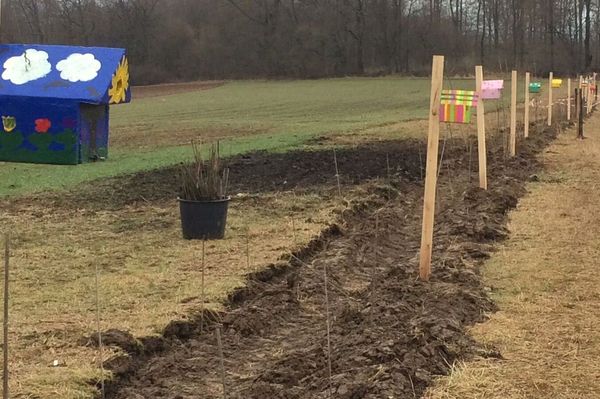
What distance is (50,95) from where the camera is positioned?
8242 mm

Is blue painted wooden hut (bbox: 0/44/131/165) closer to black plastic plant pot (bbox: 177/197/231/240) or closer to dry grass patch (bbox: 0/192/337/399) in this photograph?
dry grass patch (bbox: 0/192/337/399)

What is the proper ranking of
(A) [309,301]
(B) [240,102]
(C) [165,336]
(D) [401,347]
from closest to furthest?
(D) [401,347]
(C) [165,336]
(A) [309,301]
(B) [240,102]

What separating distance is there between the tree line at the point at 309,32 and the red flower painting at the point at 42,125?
65195 millimetres

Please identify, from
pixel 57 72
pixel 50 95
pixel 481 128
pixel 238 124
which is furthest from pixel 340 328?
pixel 238 124

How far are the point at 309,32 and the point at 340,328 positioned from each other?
7736 cm

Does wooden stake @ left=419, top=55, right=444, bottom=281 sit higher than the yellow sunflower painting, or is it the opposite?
the yellow sunflower painting

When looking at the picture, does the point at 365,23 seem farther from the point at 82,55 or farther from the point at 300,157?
the point at 82,55

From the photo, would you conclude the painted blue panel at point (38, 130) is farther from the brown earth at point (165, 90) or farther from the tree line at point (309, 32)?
the tree line at point (309, 32)

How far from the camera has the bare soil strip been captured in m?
4.00

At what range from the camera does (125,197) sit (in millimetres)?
10625

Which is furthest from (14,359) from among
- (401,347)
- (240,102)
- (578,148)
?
(240,102)

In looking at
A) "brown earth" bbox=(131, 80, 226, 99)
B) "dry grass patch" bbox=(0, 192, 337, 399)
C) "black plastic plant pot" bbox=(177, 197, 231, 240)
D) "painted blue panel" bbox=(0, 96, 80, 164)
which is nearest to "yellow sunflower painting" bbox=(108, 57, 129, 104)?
"painted blue panel" bbox=(0, 96, 80, 164)

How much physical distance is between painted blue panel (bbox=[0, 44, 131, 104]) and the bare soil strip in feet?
15.4

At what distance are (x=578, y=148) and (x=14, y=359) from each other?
553 inches
